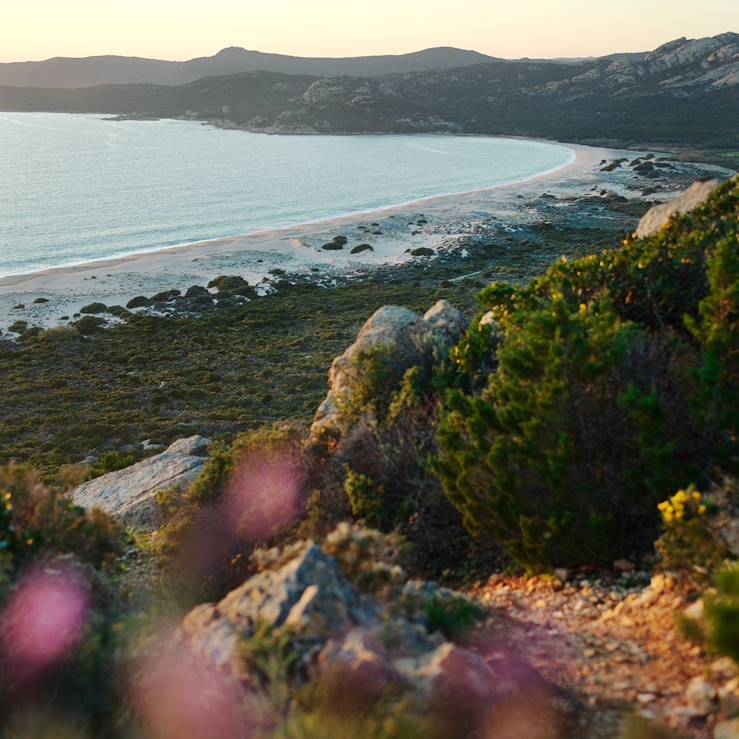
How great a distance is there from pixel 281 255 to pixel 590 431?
47.5 m

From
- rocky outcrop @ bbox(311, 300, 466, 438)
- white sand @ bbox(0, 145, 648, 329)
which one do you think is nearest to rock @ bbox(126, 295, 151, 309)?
white sand @ bbox(0, 145, 648, 329)

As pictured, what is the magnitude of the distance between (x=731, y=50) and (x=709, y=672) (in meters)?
231

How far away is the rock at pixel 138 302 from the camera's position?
135ft

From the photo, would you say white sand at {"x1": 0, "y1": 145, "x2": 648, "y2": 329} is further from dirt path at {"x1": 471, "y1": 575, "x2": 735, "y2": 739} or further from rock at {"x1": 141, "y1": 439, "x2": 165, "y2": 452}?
dirt path at {"x1": 471, "y1": 575, "x2": 735, "y2": 739}

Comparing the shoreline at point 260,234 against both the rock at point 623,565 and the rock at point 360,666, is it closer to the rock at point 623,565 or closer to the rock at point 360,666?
the rock at point 623,565

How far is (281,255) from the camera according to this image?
5375 centimetres

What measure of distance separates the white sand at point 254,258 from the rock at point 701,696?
125 feet

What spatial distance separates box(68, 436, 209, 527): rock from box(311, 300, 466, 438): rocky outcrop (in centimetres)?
349

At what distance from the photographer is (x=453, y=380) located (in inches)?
477

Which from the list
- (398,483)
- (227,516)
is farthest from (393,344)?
(227,516)

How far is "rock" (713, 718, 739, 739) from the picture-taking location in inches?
176

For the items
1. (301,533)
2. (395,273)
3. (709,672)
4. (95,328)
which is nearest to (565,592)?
(709,672)

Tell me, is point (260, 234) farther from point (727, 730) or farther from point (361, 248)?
point (727, 730)

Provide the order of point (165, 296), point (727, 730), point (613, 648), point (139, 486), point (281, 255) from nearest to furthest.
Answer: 1. point (727, 730)
2. point (613, 648)
3. point (139, 486)
4. point (165, 296)
5. point (281, 255)
